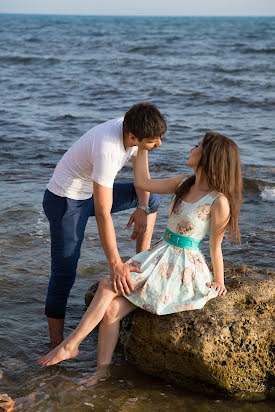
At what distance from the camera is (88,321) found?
352 cm

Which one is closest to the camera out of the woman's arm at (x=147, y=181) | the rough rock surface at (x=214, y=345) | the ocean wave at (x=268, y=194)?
the rough rock surface at (x=214, y=345)

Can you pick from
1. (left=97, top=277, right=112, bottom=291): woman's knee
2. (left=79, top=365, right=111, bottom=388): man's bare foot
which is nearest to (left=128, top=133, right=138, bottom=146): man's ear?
(left=97, top=277, right=112, bottom=291): woman's knee

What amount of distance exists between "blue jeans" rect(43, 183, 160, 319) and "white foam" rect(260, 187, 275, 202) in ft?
13.5

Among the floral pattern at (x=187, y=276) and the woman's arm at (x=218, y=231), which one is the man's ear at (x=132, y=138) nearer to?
the woman's arm at (x=218, y=231)

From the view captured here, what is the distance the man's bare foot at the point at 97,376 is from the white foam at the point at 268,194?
14.8 ft

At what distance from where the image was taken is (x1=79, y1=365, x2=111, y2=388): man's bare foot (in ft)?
11.6

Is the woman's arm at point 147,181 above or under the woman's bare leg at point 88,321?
above

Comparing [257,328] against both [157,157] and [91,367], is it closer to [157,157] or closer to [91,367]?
[91,367]

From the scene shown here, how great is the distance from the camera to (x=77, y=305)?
183 inches

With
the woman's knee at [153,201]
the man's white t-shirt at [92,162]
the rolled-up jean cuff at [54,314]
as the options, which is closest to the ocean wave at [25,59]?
the woman's knee at [153,201]

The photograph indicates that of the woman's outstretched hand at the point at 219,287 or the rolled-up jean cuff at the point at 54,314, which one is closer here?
the woman's outstretched hand at the point at 219,287

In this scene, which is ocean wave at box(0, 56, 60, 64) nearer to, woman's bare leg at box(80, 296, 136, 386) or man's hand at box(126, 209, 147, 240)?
man's hand at box(126, 209, 147, 240)

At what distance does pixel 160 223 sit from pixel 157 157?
3.11 meters

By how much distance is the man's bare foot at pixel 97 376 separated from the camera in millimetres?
3537
